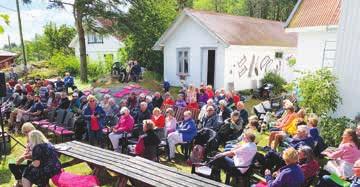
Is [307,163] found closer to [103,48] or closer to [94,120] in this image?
[94,120]

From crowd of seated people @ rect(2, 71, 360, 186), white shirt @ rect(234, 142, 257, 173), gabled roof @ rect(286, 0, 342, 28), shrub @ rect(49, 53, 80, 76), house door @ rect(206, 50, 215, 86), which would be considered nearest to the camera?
crowd of seated people @ rect(2, 71, 360, 186)

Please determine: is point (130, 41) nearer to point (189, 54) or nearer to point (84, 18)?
point (84, 18)

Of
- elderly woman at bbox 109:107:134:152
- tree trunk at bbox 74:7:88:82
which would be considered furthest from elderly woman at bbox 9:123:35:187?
tree trunk at bbox 74:7:88:82

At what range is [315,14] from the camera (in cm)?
1178

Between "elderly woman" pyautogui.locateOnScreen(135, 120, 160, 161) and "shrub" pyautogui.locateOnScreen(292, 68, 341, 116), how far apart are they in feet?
14.6

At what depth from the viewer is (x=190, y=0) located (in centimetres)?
3619

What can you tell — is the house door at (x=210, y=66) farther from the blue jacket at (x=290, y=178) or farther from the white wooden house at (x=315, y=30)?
the blue jacket at (x=290, y=178)

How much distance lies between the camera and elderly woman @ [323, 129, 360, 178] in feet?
17.9

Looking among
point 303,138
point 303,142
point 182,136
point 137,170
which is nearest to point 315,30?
point 303,138

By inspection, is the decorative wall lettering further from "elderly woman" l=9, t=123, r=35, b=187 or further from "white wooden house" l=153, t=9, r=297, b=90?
"elderly woman" l=9, t=123, r=35, b=187

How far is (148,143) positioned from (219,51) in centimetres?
963

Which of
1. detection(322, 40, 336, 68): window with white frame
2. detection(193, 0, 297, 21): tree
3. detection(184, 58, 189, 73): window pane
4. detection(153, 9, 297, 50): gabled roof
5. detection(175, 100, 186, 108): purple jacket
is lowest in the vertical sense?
detection(175, 100, 186, 108): purple jacket

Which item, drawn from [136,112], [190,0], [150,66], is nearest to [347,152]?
[136,112]

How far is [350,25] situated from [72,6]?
15830 mm
